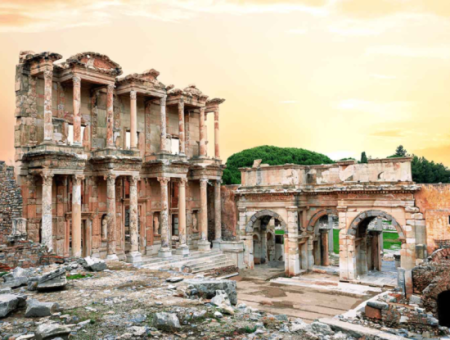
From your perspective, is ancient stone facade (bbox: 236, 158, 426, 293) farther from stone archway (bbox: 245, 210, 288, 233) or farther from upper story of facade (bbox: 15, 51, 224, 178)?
upper story of facade (bbox: 15, 51, 224, 178)

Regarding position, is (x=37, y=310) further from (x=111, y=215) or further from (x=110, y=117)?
(x=110, y=117)

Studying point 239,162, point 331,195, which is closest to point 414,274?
point 331,195

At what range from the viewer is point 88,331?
288 inches

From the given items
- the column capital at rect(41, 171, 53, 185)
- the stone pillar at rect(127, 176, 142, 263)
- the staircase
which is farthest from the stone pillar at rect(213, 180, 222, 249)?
the column capital at rect(41, 171, 53, 185)

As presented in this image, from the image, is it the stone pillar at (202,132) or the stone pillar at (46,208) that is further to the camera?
the stone pillar at (202,132)

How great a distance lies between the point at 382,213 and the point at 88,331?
55.9 ft

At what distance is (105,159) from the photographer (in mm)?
21516

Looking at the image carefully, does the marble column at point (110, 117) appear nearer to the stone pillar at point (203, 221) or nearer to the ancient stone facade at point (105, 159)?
the ancient stone facade at point (105, 159)

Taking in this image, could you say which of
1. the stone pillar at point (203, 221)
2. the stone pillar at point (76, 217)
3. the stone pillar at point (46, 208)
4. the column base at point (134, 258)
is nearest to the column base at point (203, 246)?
the stone pillar at point (203, 221)

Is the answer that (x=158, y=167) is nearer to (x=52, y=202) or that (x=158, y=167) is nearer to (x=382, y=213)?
(x=52, y=202)

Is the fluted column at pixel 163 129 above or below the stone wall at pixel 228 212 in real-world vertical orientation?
above

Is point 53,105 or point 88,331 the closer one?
point 88,331

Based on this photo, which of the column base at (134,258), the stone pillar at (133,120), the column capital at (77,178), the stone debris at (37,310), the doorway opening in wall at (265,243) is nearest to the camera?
the stone debris at (37,310)

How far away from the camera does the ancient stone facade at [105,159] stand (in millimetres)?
19344
